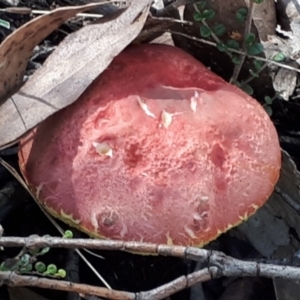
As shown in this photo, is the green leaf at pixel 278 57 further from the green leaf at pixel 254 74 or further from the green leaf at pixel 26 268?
the green leaf at pixel 26 268

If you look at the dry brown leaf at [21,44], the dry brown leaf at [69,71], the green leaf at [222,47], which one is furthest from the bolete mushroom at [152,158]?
the green leaf at [222,47]

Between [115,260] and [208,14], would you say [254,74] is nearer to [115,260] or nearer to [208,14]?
[208,14]

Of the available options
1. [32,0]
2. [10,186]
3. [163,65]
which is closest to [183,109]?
[163,65]

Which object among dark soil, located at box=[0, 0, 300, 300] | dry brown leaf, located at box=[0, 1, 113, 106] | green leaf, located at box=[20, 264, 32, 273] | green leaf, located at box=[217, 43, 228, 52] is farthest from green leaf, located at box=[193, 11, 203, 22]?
green leaf, located at box=[20, 264, 32, 273]

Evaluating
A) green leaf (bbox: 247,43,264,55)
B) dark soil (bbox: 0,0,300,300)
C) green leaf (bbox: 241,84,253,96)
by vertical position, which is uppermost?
green leaf (bbox: 247,43,264,55)

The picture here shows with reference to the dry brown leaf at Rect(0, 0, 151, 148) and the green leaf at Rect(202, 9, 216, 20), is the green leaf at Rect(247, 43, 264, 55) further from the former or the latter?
the dry brown leaf at Rect(0, 0, 151, 148)
